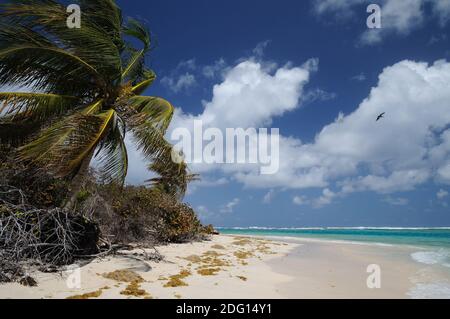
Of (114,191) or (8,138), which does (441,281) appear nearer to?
(114,191)

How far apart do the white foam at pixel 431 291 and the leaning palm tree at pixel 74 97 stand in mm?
6576

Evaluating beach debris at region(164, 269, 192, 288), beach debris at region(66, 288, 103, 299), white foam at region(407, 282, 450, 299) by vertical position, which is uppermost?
beach debris at region(66, 288, 103, 299)

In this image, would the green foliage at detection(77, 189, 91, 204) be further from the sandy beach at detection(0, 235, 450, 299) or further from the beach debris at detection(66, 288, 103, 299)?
the beach debris at detection(66, 288, 103, 299)

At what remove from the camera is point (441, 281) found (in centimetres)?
959

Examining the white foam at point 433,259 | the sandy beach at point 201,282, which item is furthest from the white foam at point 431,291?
the white foam at point 433,259

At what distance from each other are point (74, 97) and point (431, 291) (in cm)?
989

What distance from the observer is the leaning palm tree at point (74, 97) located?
25.0 ft

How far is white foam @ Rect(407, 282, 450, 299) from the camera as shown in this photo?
25.0 feet

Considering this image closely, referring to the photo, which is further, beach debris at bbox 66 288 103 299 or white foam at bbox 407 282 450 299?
white foam at bbox 407 282 450 299

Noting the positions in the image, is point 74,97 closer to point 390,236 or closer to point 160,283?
point 160,283

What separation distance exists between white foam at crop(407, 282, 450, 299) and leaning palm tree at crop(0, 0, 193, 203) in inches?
259

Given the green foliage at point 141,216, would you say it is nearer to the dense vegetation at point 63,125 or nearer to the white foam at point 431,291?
the dense vegetation at point 63,125

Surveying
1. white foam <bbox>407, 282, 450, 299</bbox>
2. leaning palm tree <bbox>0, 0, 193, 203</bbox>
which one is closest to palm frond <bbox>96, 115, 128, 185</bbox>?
leaning palm tree <bbox>0, 0, 193, 203</bbox>
